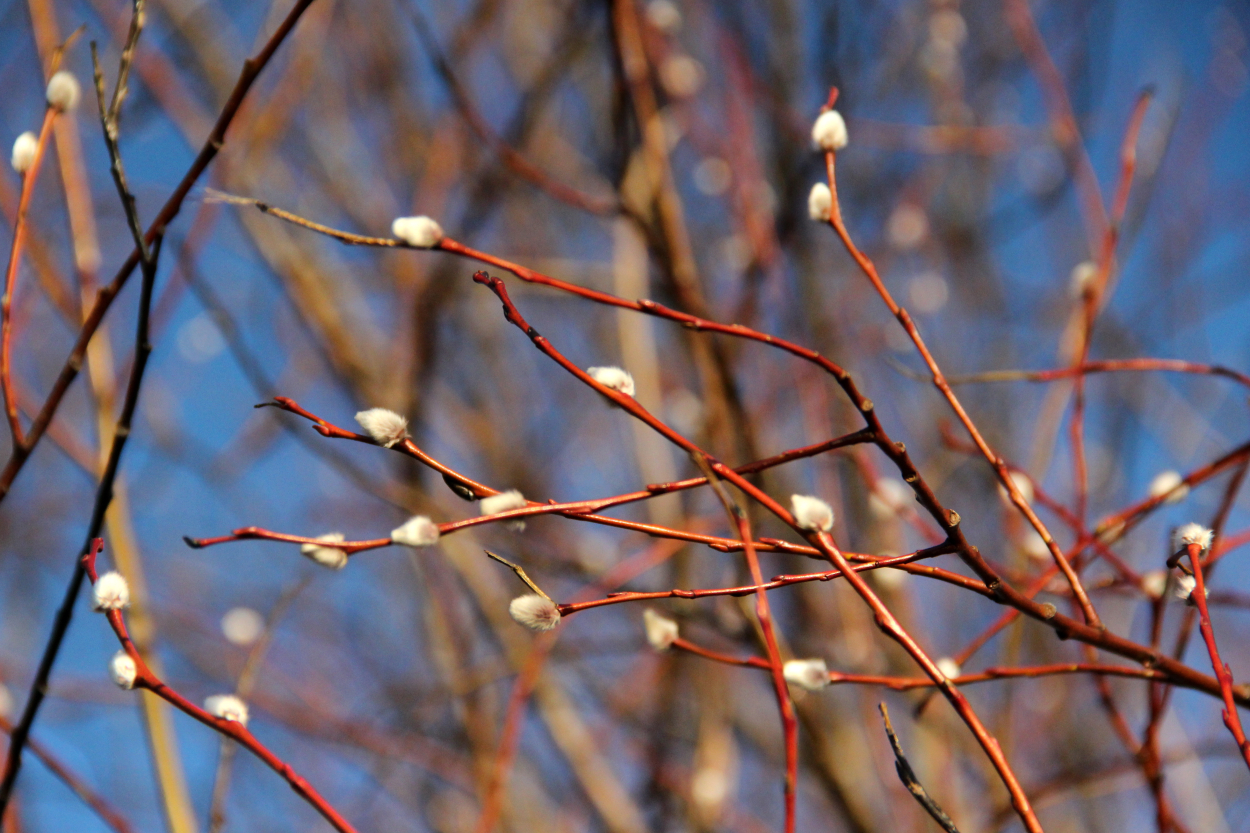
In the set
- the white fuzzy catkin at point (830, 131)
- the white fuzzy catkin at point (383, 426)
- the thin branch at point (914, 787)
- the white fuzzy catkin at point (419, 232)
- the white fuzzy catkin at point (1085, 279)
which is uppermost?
the white fuzzy catkin at point (1085, 279)

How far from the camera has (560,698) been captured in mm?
1636

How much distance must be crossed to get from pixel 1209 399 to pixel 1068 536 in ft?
2.11

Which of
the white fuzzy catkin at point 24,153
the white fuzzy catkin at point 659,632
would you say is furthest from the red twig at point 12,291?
the white fuzzy catkin at point 659,632

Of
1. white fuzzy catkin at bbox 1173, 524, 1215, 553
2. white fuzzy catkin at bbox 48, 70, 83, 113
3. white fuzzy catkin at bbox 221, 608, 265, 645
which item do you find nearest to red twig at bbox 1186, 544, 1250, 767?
white fuzzy catkin at bbox 1173, 524, 1215, 553

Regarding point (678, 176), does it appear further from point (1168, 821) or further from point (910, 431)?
point (1168, 821)

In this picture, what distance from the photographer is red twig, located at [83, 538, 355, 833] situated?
0.57m

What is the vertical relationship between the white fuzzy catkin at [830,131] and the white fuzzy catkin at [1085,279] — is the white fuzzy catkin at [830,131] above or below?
below

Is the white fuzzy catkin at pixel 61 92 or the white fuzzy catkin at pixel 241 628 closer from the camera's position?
the white fuzzy catkin at pixel 61 92

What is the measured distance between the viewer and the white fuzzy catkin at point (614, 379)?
0.59 m

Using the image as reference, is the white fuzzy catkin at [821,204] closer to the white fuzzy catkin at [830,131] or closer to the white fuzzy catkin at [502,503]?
the white fuzzy catkin at [830,131]

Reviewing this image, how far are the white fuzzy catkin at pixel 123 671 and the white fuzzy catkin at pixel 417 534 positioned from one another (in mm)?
234

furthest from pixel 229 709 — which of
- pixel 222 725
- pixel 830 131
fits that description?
pixel 830 131

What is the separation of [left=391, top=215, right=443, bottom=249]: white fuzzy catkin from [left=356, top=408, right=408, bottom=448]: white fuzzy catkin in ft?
0.40

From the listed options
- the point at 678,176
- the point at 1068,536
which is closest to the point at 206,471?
the point at 678,176
